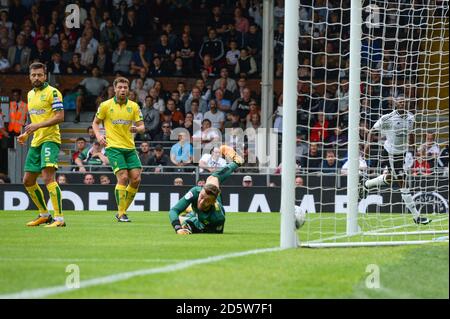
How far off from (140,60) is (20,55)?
122 inches

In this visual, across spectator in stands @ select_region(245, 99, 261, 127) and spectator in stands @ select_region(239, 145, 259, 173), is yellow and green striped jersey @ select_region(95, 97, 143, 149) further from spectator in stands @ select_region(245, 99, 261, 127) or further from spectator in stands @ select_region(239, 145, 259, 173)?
spectator in stands @ select_region(245, 99, 261, 127)

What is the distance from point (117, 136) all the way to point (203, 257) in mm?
6488

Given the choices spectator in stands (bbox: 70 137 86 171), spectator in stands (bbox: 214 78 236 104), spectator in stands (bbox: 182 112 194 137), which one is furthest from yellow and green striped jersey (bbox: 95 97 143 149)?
spectator in stands (bbox: 214 78 236 104)

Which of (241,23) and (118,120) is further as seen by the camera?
(241,23)

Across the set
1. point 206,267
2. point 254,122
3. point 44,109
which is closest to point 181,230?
point 44,109

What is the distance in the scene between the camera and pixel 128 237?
13086 mm

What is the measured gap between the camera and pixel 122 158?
1620cm

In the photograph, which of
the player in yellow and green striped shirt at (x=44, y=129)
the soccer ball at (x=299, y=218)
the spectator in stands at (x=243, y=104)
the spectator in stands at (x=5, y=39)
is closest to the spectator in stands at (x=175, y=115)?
the spectator in stands at (x=243, y=104)

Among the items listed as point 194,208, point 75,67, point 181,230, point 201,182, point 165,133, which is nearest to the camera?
point 181,230

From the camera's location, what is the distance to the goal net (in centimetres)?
1364

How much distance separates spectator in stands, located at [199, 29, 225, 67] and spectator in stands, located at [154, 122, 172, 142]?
3.00 m

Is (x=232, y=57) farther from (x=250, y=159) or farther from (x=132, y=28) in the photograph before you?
(x=250, y=159)

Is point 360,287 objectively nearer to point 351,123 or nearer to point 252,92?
point 351,123

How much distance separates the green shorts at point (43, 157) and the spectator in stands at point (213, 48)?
12.5 metres
